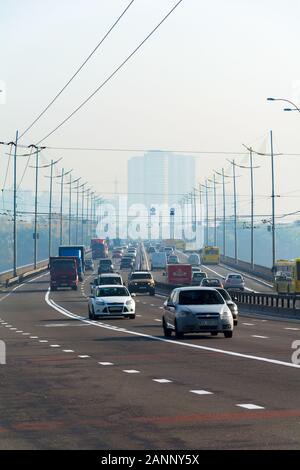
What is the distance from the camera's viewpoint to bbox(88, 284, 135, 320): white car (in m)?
48.3

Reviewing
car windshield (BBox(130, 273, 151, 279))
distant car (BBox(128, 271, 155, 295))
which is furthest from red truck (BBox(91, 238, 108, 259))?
car windshield (BBox(130, 273, 151, 279))

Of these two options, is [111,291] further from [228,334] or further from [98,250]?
[98,250]

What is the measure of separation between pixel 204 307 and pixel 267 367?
1064cm

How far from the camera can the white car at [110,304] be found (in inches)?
1902

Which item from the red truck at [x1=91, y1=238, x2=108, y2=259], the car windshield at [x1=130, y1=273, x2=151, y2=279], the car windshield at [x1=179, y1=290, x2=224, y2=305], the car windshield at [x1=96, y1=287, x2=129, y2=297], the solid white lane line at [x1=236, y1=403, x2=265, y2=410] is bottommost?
the solid white lane line at [x1=236, y1=403, x2=265, y2=410]

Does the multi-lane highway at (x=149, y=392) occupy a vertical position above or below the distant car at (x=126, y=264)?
below

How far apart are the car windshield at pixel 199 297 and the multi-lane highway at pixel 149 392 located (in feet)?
3.33

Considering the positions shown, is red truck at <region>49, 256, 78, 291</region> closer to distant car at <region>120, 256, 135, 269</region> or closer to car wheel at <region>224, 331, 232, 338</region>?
distant car at <region>120, 256, 135, 269</region>

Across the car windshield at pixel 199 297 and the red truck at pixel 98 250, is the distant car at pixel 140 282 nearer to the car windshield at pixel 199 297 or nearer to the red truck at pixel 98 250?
the car windshield at pixel 199 297

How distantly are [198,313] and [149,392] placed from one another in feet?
47.8

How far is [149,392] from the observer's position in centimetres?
1836

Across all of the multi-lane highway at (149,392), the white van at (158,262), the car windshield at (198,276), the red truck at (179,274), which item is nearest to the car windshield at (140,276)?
the red truck at (179,274)

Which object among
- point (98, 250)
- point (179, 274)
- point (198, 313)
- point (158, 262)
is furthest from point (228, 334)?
point (98, 250)
